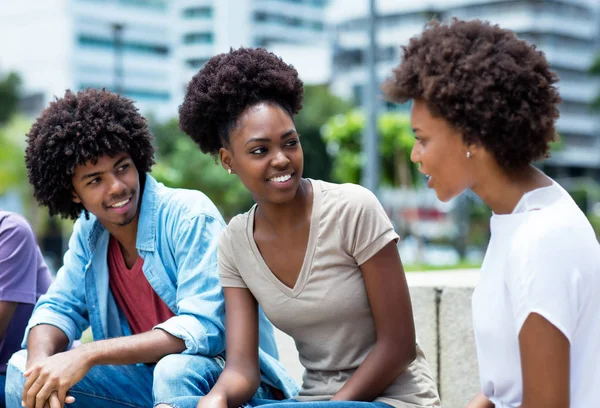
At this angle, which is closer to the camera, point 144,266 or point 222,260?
point 222,260

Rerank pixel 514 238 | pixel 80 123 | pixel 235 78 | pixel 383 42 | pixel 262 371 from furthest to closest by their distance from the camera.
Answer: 1. pixel 383 42
2. pixel 80 123
3. pixel 262 371
4. pixel 235 78
5. pixel 514 238

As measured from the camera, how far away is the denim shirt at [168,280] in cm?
292

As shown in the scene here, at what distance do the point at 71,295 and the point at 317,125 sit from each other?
141 ft

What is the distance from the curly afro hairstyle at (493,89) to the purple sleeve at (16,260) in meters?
2.11

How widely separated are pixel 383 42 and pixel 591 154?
22704 mm

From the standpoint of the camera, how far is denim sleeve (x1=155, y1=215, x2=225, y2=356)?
2859mm

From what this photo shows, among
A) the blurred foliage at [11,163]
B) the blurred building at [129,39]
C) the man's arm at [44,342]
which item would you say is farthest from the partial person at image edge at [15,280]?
the blurred building at [129,39]

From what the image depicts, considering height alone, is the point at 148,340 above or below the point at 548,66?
below

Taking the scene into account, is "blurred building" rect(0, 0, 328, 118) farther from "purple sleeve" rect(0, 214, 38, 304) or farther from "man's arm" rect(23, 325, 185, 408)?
"man's arm" rect(23, 325, 185, 408)

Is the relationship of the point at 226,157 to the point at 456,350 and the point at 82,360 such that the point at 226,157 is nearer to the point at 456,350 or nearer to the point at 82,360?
the point at 82,360

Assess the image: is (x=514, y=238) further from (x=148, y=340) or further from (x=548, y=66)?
→ (x=148, y=340)

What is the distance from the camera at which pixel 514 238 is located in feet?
6.27

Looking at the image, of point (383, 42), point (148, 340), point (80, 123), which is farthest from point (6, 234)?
point (383, 42)

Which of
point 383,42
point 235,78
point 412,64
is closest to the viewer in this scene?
point 412,64
